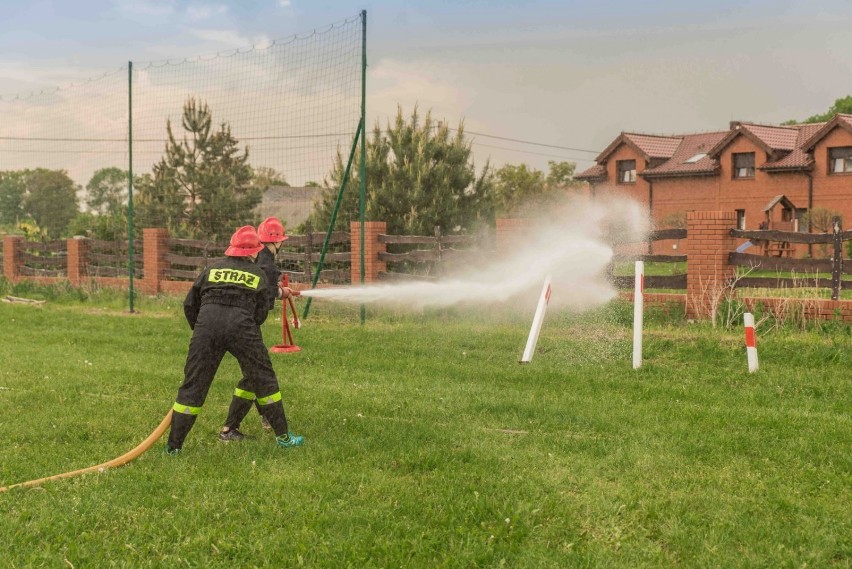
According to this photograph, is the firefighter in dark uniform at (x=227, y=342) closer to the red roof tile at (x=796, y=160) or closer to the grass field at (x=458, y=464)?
the grass field at (x=458, y=464)

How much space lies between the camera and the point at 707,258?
13.6 meters

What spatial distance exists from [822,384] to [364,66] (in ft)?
28.7

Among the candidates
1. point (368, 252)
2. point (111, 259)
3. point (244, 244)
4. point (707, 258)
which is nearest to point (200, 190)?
point (111, 259)

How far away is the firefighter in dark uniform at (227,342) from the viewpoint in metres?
Result: 6.51

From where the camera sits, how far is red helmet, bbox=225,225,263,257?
6809 millimetres

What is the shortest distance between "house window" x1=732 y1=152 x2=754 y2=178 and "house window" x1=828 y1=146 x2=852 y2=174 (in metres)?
3.80

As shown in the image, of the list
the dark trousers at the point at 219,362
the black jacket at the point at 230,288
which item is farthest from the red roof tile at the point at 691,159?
the dark trousers at the point at 219,362

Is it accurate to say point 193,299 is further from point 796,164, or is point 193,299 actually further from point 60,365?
point 796,164

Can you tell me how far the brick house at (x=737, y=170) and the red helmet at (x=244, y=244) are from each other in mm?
37636

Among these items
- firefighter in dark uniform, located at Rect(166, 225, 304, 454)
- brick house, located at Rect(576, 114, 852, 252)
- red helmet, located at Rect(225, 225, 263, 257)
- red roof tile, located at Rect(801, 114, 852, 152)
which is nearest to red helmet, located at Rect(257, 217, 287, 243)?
red helmet, located at Rect(225, 225, 263, 257)

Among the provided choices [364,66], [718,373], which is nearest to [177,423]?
[718,373]

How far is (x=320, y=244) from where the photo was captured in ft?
61.7

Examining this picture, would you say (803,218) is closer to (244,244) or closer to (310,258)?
(310,258)

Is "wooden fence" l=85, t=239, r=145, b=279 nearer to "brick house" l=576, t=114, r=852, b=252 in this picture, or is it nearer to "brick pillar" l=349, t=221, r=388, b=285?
"brick pillar" l=349, t=221, r=388, b=285
